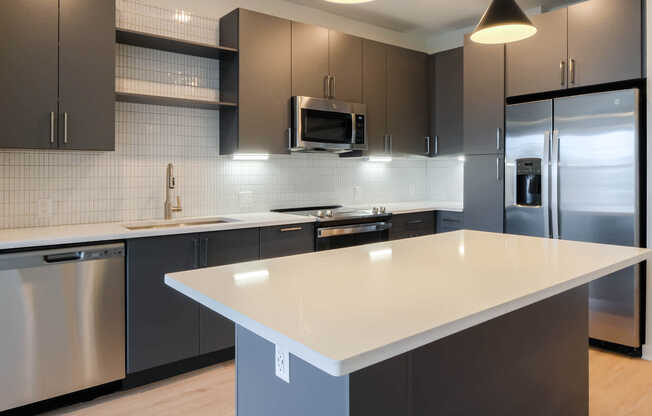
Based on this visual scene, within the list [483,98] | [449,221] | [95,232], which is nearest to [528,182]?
[483,98]

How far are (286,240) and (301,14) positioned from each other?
83.2 inches

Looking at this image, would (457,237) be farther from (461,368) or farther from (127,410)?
(127,410)

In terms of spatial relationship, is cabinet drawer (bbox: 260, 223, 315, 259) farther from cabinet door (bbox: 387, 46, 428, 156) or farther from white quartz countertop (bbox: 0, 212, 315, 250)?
cabinet door (bbox: 387, 46, 428, 156)

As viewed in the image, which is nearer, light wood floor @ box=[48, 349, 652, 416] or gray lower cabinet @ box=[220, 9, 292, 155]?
light wood floor @ box=[48, 349, 652, 416]

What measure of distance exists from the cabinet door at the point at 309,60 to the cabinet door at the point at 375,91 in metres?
0.45

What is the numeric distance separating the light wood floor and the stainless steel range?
3.79 feet

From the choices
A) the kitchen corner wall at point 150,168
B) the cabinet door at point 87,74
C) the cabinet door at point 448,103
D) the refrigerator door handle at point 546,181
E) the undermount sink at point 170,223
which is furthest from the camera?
the cabinet door at point 448,103

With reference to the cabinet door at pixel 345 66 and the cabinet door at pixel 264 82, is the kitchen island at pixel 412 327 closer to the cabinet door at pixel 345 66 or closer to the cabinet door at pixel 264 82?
the cabinet door at pixel 264 82

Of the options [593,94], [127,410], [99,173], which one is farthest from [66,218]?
[593,94]

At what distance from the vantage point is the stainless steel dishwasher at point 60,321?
2297mm

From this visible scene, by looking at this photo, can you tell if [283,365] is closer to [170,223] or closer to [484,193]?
[170,223]

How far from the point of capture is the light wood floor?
8.07 ft

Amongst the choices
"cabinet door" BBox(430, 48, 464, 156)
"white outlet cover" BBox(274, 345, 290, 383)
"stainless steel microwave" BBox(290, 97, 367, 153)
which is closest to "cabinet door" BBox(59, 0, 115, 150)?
"stainless steel microwave" BBox(290, 97, 367, 153)

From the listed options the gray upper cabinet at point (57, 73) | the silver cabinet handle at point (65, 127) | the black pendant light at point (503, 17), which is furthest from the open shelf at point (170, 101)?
the black pendant light at point (503, 17)
